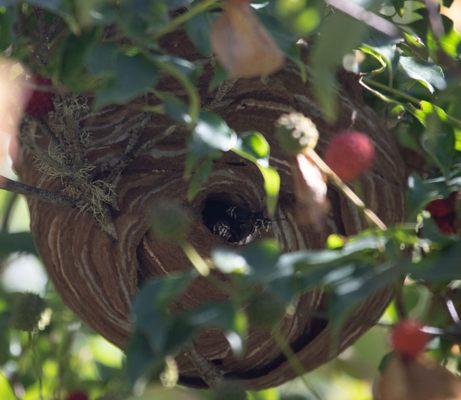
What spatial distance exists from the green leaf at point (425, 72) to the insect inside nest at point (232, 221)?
0.27 m

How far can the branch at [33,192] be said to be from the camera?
1311 millimetres

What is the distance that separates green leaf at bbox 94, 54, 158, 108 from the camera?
96cm

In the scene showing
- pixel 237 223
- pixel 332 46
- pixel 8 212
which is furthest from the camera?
pixel 8 212

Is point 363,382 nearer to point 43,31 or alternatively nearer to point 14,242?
point 14,242

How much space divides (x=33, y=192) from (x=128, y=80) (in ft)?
1.35

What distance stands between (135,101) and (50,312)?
1.37 ft

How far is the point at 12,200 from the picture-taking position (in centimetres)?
188

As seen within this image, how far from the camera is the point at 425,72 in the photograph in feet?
4.36

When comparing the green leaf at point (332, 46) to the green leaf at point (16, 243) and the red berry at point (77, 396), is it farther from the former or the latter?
the green leaf at point (16, 243)

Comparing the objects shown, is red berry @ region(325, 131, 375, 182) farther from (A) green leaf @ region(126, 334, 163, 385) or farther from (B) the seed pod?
(A) green leaf @ region(126, 334, 163, 385)

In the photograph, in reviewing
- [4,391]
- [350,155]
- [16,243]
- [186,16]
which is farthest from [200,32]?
[16,243]

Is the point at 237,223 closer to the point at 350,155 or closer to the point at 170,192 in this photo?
the point at 170,192

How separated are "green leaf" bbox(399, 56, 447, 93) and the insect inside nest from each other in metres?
0.27

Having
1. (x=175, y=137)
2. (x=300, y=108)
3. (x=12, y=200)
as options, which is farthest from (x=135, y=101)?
(x=12, y=200)
